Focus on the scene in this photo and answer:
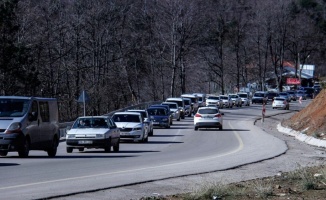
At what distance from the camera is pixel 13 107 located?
25.5 meters

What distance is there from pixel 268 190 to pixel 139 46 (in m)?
70.5

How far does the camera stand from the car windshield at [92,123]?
99.1 feet

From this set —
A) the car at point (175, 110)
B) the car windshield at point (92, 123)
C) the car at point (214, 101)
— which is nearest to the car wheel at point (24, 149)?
the car windshield at point (92, 123)

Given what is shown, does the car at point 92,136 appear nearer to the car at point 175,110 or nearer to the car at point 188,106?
the car at point 175,110

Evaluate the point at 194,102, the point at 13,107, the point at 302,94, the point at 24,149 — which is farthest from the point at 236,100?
the point at 24,149

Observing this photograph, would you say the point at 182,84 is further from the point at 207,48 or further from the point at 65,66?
the point at 65,66

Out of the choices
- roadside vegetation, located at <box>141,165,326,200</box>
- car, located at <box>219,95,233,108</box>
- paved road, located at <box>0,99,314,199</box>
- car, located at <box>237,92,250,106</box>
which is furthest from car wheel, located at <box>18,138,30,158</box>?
car, located at <box>237,92,250,106</box>

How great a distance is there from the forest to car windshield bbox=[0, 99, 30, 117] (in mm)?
24813

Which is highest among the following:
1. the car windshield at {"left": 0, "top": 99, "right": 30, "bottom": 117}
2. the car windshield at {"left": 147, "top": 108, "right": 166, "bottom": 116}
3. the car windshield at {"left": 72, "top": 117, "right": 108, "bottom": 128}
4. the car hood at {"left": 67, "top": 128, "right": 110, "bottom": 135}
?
the car windshield at {"left": 0, "top": 99, "right": 30, "bottom": 117}

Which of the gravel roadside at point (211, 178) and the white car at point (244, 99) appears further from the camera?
the white car at point (244, 99)

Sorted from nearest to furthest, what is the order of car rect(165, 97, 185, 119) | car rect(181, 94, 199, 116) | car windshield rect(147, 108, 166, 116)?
car windshield rect(147, 108, 166, 116) → car rect(165, 97, 185, 119) → car rect(181, 94, 199, 116)

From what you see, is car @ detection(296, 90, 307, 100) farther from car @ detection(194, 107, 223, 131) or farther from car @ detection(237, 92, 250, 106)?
car @ detection(194, 107, 223, 131)

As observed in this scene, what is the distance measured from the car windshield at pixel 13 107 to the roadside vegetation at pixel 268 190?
394 inches

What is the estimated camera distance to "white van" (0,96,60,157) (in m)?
24.5
